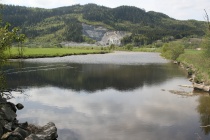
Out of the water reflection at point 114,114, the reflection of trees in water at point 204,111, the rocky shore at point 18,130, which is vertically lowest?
the reflection of trees in water at point 204,111

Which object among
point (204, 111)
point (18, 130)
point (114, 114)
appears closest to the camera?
point (18, 130)

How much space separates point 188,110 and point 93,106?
14.7 meters

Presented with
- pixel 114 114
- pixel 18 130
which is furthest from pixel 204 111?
pixel 18 130

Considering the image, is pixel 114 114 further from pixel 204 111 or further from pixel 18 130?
pixel 18 130

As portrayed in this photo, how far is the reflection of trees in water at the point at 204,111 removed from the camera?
3321 centimetres

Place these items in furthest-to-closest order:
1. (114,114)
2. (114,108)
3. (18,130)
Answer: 1. (114,108)
2. (114,114)
3. (18,130)

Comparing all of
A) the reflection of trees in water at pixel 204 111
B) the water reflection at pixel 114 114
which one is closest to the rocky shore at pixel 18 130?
the water reflection at pixel 114 114

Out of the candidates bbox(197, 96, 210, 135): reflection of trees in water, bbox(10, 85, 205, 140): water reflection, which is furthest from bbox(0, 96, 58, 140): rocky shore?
bbox(197, 96, 210, 135): reflection of trees in water

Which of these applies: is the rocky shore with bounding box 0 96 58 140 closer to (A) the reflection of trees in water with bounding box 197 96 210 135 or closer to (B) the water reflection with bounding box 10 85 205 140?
(B) the water reflection with bounding box 10 85 205 140

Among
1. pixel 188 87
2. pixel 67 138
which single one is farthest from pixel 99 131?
pixel 188 87

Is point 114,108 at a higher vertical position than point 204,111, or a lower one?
higher

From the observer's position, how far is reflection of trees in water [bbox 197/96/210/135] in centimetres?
3321

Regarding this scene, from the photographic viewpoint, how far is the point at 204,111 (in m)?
40.8

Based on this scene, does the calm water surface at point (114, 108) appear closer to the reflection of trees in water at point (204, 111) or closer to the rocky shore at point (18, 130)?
the reflection of trees in water at point (204, 111)
